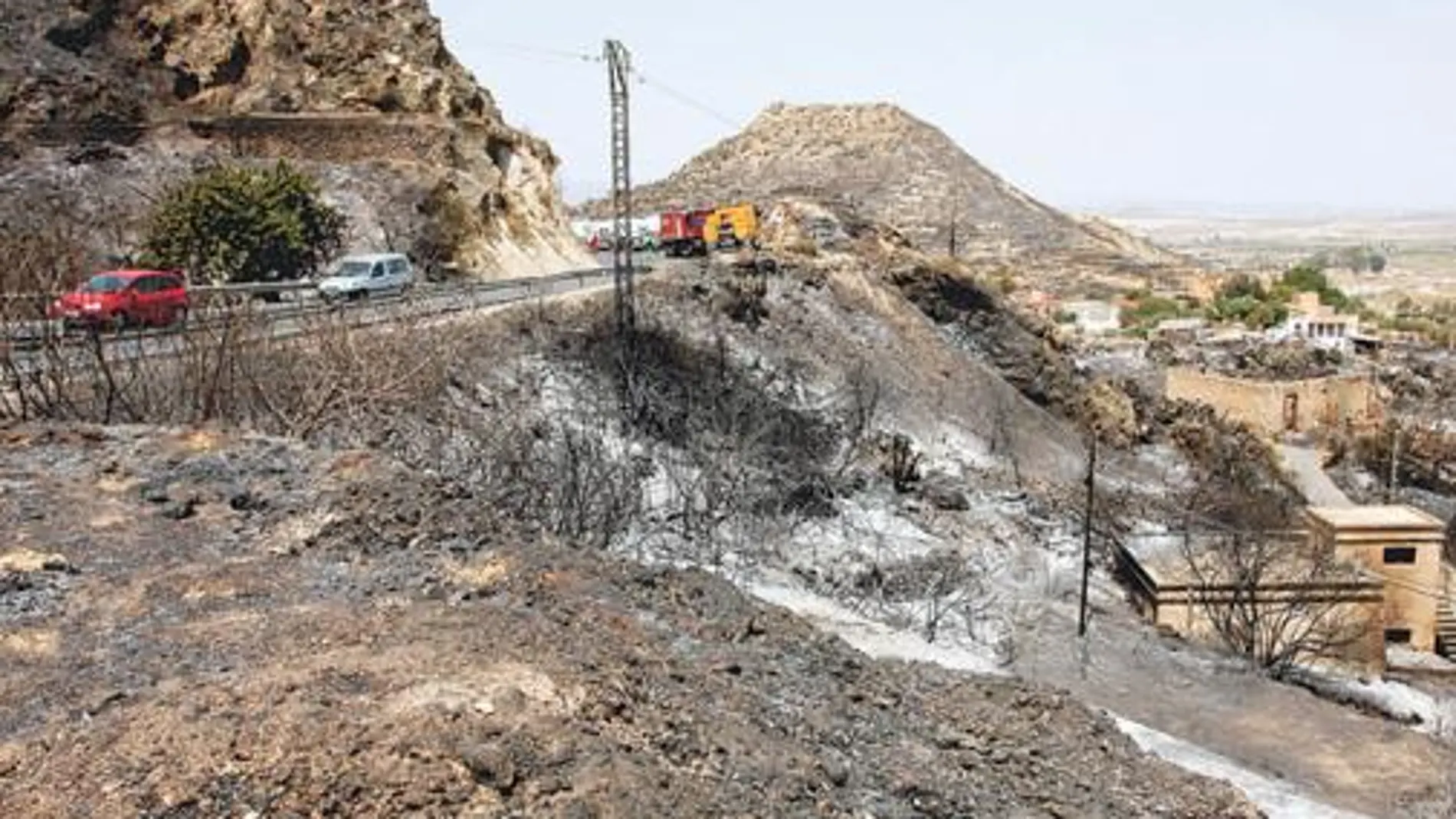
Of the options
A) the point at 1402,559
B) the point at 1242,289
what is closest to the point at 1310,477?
the point at 1402,559

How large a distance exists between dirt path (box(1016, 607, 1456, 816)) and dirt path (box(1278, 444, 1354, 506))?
72.5 feet

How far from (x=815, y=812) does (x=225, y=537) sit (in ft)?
18.7

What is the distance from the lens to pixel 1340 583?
23000 mm

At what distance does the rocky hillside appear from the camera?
34.5 metres

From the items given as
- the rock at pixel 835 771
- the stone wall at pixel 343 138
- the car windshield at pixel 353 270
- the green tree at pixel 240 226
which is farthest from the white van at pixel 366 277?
the rock at pixel 835 771

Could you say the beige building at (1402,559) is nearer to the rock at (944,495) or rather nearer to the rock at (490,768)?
the rock at (944,495)

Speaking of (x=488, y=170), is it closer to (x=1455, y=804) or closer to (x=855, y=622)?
(x=855, y=622)

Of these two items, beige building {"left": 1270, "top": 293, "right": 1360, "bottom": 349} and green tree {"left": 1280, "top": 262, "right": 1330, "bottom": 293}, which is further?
green tree {"left": 1280, "top": 262, "right": 1330, "bottom": 293}

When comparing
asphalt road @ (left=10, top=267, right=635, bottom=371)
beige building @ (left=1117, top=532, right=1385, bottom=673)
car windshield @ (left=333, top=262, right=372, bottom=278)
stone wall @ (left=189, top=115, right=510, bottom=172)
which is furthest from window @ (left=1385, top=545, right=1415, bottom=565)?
stone wall @ (left=189, top=115, right=510, bottom=172)

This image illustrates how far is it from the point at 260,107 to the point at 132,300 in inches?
605

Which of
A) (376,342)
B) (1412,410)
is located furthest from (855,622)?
(1412,410)

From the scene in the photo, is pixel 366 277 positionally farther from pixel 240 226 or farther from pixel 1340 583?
pixel 1340 583

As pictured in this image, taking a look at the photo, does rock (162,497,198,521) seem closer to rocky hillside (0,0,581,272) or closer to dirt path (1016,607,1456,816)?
dirt path (1016,607,1456,816)

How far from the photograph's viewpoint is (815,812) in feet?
25.0
